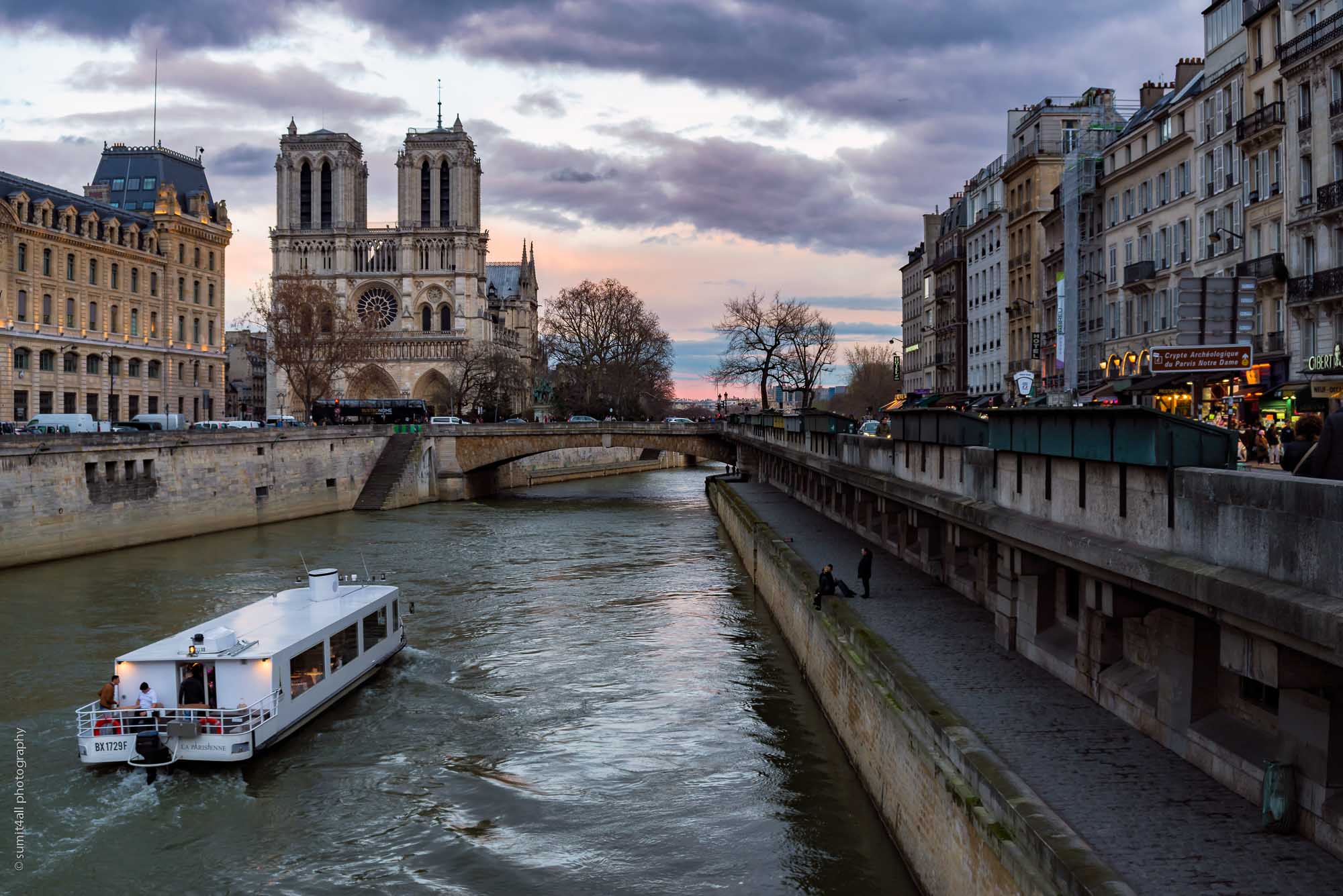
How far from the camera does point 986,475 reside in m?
15.9

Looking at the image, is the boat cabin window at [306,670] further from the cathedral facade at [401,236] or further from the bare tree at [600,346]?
the cathedral facade at [401,236]

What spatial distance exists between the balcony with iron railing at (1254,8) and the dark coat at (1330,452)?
28.7 m

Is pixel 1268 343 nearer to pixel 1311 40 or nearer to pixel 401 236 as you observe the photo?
pixel 1311 40

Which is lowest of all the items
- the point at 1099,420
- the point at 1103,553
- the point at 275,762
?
the point at 275,762

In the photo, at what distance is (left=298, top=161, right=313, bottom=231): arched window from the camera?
428ft

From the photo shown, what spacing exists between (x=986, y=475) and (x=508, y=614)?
49.7ft

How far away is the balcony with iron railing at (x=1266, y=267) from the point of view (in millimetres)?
31094

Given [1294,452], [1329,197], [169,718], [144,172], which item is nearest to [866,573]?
[1294,452]

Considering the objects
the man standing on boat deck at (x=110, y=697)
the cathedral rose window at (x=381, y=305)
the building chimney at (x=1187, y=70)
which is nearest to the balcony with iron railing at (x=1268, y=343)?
the building chimney at (x=1187, y=70)

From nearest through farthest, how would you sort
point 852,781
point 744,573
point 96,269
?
point 852,781, point 744,573, point 96,269

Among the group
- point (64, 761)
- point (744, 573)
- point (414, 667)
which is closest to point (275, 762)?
point (64, 761)

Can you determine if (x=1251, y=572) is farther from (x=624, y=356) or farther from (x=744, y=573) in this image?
(x=624, y=356)

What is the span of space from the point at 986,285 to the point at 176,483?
41.0 meters

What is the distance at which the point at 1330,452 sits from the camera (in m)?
8.62
